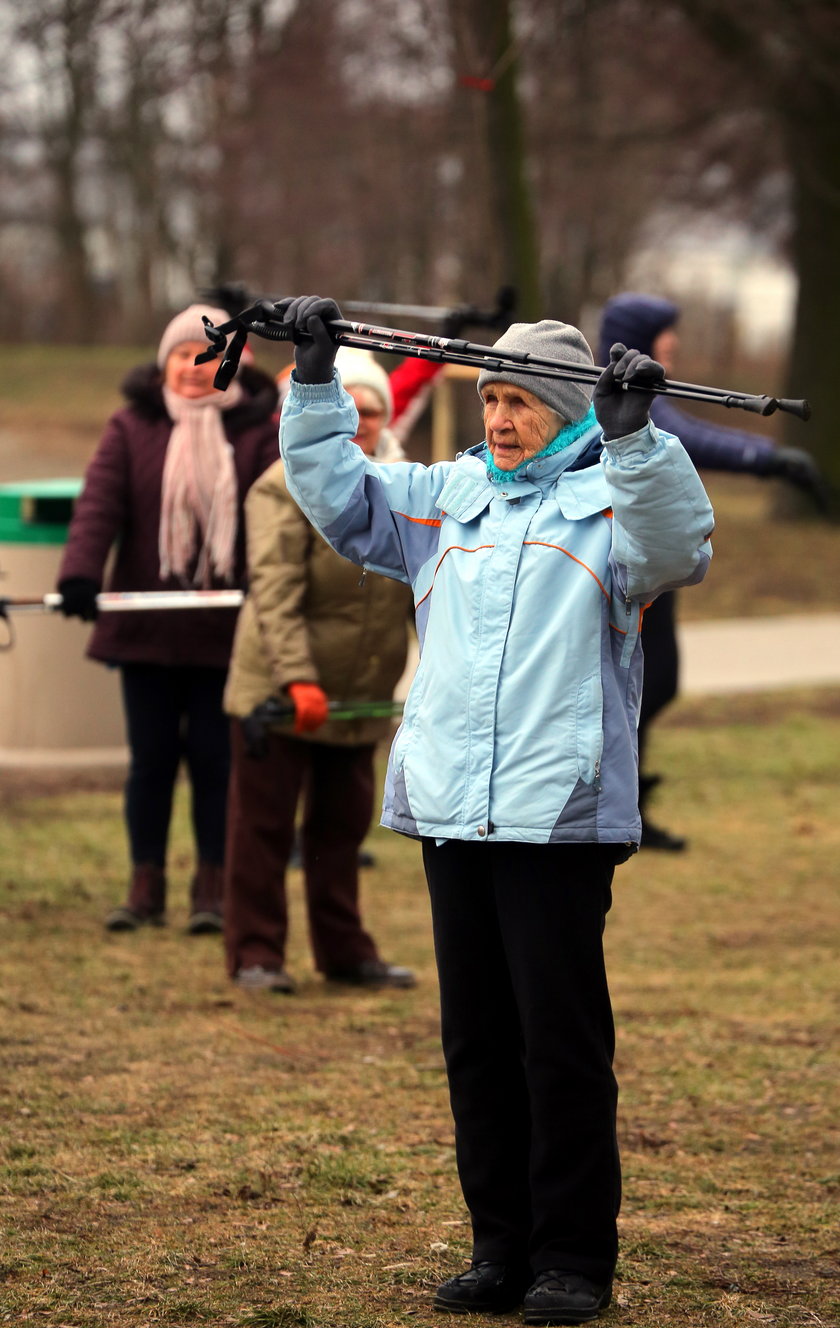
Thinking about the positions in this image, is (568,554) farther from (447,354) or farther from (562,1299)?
(562,1299)

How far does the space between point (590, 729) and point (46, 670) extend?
546 cm

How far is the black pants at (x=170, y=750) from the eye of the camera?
6051 mm

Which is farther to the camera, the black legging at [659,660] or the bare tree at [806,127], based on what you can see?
the bare tree at [806,127]

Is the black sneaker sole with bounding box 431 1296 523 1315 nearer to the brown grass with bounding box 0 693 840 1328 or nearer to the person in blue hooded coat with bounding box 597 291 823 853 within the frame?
the brown grass with bounding box 0 693 840 1328

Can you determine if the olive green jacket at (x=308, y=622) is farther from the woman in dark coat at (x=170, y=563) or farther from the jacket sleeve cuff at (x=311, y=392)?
the jacket sleeve cuff at (x=311, y=392)

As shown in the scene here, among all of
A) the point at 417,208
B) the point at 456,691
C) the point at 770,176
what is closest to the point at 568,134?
the point at 770,176

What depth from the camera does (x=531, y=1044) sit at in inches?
128

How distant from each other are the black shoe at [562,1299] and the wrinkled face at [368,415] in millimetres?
2520

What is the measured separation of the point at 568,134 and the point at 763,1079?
47.6 ft

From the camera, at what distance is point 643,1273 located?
138 inches

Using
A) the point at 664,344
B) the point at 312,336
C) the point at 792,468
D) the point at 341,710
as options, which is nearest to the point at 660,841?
the point at 792,468

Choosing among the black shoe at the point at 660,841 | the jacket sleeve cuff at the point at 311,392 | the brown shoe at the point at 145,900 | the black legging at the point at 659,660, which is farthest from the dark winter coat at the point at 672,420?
the jacket sleeve cuff at the point at 311,392

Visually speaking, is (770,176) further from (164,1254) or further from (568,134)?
(164,1254)

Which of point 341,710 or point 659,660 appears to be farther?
point 659,660
